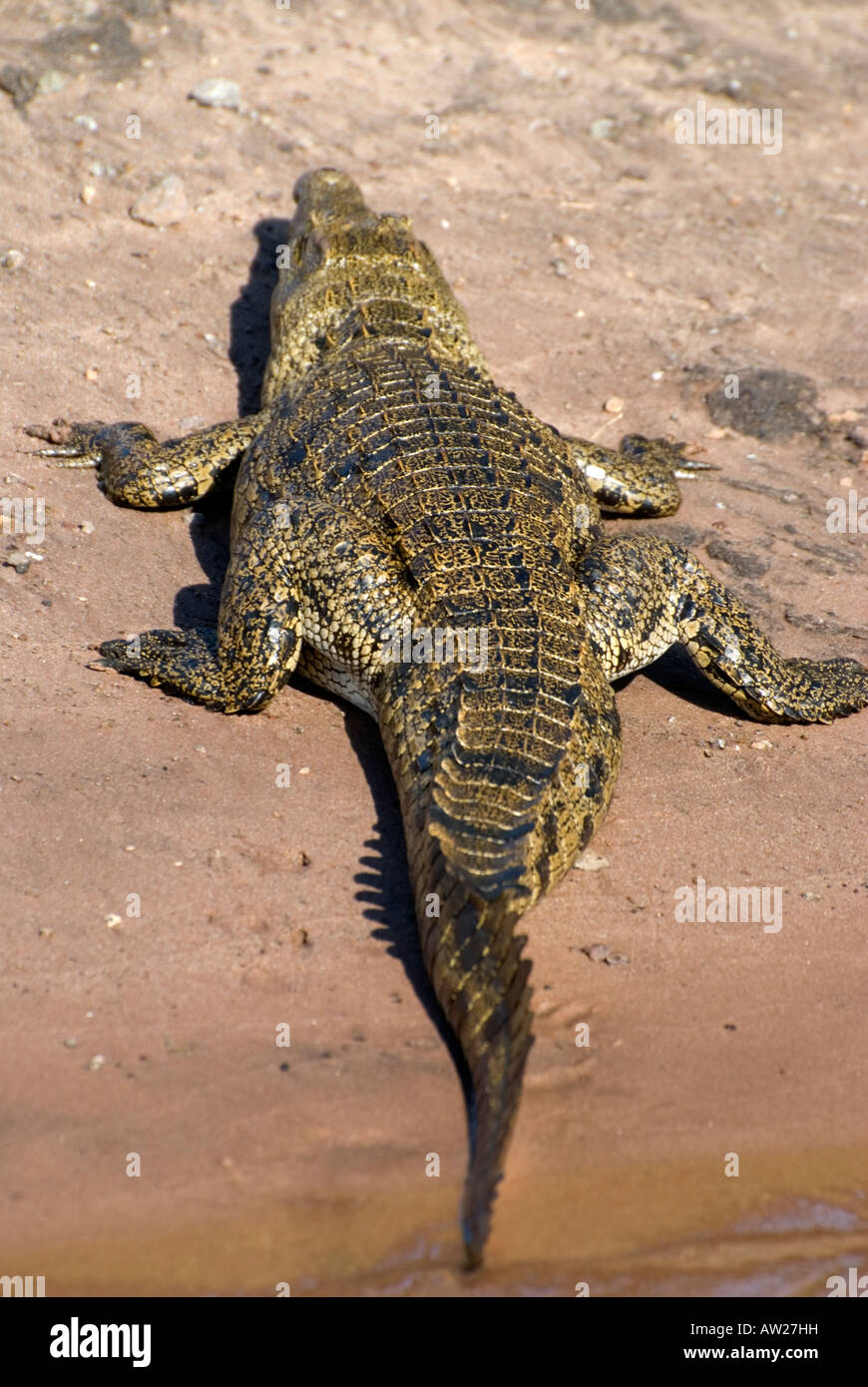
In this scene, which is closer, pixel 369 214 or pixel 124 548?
pixel 124 548

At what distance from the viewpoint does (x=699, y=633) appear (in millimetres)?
4621

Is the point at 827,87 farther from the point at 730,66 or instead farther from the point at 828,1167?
the point at 828,1167

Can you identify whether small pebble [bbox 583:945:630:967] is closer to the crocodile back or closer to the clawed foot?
the crocodile back

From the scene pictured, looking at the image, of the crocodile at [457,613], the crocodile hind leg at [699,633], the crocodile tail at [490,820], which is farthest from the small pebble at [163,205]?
the crocodile tail at [490,820]

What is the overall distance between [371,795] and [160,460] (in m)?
2.08

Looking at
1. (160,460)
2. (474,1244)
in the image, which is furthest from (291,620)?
(474,1244)

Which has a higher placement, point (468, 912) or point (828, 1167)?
point (468, 912)

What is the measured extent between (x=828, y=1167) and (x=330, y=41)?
785 cm

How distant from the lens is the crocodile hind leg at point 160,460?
5.29 metres

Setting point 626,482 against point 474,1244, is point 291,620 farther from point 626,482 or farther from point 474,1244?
point 474,1244

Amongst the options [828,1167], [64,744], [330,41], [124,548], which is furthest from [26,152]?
[828,1167]

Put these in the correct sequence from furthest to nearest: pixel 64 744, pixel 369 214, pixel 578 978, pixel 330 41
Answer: pixel 330 41 → pixel 369 214 → pixel 64 744 → pixel 578 978

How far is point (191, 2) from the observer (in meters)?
8.05

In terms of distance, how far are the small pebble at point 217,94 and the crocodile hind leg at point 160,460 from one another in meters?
3.26
